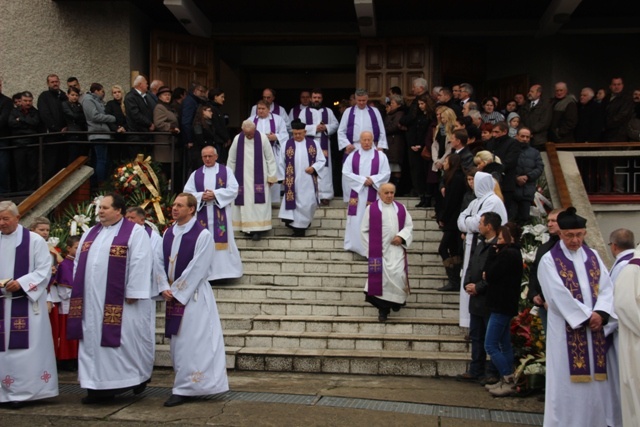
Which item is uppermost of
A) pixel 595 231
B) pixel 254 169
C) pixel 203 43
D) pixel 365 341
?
pixel 203 43

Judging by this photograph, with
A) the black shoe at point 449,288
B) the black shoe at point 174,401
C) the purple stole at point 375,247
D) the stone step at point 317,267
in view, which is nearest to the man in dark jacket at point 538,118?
the stone step at point 317,267

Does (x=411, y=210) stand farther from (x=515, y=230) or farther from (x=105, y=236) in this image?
(x=105, y=236)

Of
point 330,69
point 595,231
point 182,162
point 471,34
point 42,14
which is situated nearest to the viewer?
point 595,231

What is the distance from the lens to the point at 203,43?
55.4 feet

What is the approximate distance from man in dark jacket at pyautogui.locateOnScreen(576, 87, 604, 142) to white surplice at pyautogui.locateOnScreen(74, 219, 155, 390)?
8187 mm

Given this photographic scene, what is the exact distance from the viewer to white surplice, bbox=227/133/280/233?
1272 centimetres

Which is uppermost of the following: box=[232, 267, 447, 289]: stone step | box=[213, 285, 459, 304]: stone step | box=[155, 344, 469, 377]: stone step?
box=[232, 267, 447, 289]: stone step

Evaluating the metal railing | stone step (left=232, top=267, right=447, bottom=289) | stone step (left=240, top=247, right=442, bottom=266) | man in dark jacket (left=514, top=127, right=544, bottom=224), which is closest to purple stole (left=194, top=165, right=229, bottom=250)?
stone step (left=232, top=267, right=447, bottom=289)

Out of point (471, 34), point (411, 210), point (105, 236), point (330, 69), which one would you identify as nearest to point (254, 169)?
point (411, 210)

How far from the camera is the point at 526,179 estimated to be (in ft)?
36.8

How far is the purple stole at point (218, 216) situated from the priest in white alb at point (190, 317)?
320cm

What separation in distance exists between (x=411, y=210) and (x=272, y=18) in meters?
5.68

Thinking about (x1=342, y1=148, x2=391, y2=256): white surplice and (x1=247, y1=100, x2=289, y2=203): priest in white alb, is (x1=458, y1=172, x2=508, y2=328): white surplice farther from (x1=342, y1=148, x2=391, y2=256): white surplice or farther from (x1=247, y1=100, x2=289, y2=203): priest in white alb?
(x1=247, y1=100, x2=289, y2=203): priest in white alb

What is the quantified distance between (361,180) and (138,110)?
374 centimetres
